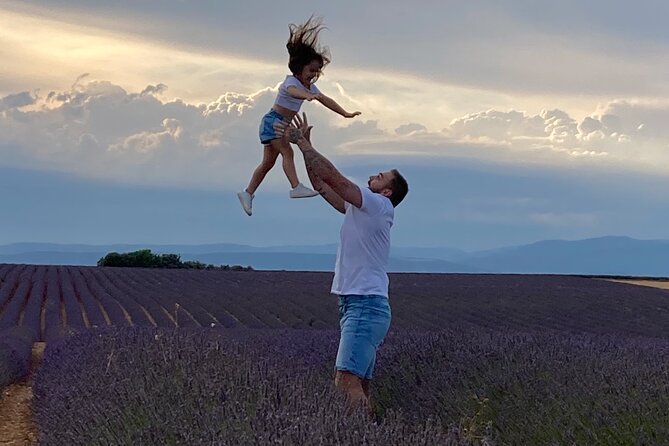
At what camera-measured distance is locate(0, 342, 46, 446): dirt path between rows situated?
725 centimetres

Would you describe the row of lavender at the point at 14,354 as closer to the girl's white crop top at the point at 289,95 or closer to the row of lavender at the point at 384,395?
the row of lavender at the point at 384,395

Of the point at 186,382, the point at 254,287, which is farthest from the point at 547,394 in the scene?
the point at 254,287

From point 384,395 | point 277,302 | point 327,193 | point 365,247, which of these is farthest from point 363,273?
point 277,302

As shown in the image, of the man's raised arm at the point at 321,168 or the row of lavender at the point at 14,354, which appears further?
the row of lavender at the point at 14,354

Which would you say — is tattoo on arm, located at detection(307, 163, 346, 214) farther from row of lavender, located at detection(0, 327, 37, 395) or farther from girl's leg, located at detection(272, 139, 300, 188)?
row of lavender, located at detection(0, 327, 37, 395)

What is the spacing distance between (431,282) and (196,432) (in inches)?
1000

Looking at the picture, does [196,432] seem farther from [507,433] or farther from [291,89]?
[507,433]

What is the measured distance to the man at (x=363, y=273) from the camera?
500 centimetres

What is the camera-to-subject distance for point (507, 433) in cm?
508

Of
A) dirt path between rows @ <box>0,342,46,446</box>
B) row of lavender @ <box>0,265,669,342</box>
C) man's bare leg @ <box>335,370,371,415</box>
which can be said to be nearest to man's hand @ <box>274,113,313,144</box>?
man's bare leg @ <box>335,370,371,415</box>

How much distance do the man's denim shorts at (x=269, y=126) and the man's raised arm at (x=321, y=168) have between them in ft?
0.53

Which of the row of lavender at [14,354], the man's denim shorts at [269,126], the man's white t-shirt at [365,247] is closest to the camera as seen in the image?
the man's denim shorts at [269,126]

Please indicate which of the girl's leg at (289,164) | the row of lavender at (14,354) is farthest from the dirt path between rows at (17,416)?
the girl's leg at (289,164)

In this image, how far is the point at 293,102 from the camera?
4.64 meters
